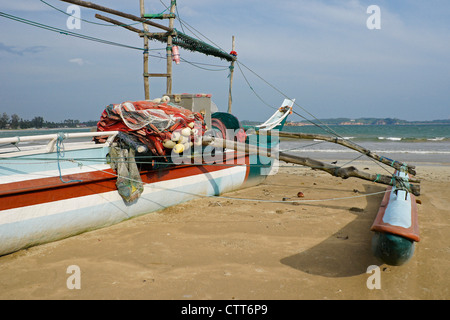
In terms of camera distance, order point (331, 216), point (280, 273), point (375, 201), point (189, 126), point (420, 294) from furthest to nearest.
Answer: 1. point (375, 201)
2. point (331, 216)
3. point (189, 126)
4. point (280, 273)
5. point (420, 294)

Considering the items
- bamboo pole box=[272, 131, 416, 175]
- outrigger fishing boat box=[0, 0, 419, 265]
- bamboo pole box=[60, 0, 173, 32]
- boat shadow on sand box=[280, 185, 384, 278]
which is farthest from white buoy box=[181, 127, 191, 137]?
bamboo pole box=[272, 131, 416, 175]

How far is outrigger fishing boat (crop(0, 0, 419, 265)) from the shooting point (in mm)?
4410

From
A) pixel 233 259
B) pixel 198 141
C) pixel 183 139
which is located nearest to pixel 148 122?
pixel 183 139

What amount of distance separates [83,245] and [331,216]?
4.16m

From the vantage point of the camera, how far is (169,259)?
452 cm

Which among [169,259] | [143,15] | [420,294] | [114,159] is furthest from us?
[143,15]

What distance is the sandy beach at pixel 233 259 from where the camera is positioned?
146 inches

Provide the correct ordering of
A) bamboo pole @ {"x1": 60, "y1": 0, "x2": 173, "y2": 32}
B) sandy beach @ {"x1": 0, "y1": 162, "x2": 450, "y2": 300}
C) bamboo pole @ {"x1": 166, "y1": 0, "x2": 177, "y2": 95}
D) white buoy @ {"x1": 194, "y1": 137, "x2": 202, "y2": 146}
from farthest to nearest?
bamboo pole @ {"x1": 166, "y1": 0, "x2": 177, "y2": 95} < bamboo pole @ {"x1": 60, "y1": 0, "x2": 173, "y2": 32} < white buoy @ {"x1": 194, "y1": 137, "x2": 202, "y2": 146} < sandy beach @ {"x1": 0, "y1": 162, "x2": 450, "y2": 300}

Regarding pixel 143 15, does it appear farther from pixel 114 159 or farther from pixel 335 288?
pixel 335 288

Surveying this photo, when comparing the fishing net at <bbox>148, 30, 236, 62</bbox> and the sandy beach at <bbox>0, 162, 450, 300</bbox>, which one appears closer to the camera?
the sandy beach at <bbox>0, 162, 450, 300</bbox>

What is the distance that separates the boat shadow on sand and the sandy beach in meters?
0.01

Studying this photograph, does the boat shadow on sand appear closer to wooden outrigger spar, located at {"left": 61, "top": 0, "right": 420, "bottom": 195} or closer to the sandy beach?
the sandy beach
